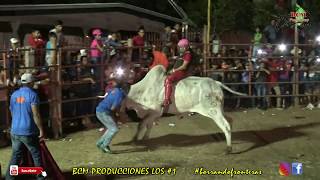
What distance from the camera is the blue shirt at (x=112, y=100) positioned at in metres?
9.25

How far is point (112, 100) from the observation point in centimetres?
927

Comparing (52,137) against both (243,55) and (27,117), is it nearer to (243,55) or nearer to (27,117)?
(27,117)

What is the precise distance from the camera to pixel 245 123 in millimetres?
12703

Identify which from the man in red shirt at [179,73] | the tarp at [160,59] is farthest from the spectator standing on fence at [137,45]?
the man in red shirt at [179,73]

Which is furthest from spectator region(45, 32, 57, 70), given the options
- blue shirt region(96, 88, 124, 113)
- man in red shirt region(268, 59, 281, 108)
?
man in red shirt region(268, 59, 281, 108)

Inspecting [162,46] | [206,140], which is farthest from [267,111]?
[206,140]

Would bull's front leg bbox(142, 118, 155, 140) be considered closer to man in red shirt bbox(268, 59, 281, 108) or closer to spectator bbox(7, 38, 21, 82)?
spectator bbox(7, 38, 21, 82)

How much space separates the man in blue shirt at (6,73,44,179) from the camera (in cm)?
687

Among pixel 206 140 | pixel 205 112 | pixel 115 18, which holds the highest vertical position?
pixel 115 18

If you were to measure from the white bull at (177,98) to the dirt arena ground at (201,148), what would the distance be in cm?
65

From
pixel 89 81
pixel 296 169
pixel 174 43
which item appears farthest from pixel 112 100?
pixel 174 43

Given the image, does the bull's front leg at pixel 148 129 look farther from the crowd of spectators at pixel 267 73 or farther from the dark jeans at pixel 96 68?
the crowd of spectators at pixel 267 73

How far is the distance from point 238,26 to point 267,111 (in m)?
14.5

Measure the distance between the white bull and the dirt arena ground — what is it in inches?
25.6
